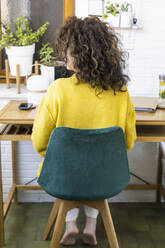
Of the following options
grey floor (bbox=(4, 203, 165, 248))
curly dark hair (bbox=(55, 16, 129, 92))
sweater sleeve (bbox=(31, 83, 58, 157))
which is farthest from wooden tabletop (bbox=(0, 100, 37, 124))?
grey floor (bbox=(4, 203, 165, 248))

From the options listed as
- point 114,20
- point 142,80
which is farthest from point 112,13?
point 142,80

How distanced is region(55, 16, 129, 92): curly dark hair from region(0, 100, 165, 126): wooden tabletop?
412 millimetres

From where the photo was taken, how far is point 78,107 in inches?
66.1

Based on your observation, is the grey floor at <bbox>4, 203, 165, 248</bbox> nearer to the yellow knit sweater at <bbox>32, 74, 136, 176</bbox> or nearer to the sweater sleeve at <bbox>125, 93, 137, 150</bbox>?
the sweater sleeve at <bbox>125, 93, 137, 150</bbox>

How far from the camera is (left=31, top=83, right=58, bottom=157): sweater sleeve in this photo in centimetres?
171

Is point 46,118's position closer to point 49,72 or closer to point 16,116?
point 16,116

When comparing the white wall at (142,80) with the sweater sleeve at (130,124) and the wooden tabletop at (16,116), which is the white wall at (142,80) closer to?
the wooden tabletop at (16,116)

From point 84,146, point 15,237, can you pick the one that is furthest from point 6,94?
point 84,146

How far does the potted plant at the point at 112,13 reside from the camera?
2.50 meters

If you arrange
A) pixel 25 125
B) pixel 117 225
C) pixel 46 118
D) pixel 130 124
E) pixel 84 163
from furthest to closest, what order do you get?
pixel 117 225 → pixel 25 125 → pixel 130 124 → pixel 46 118 → pixel 84 163

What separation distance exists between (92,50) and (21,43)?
3.65ft

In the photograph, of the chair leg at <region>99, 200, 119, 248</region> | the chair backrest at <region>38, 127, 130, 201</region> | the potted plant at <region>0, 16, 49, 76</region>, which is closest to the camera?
the chair backrest at <region>38, 127, 130, 201</region>

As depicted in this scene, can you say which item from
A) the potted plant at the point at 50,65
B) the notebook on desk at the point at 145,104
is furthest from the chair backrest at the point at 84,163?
the potted plant at the point at 50,65

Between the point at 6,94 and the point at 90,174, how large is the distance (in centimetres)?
123
